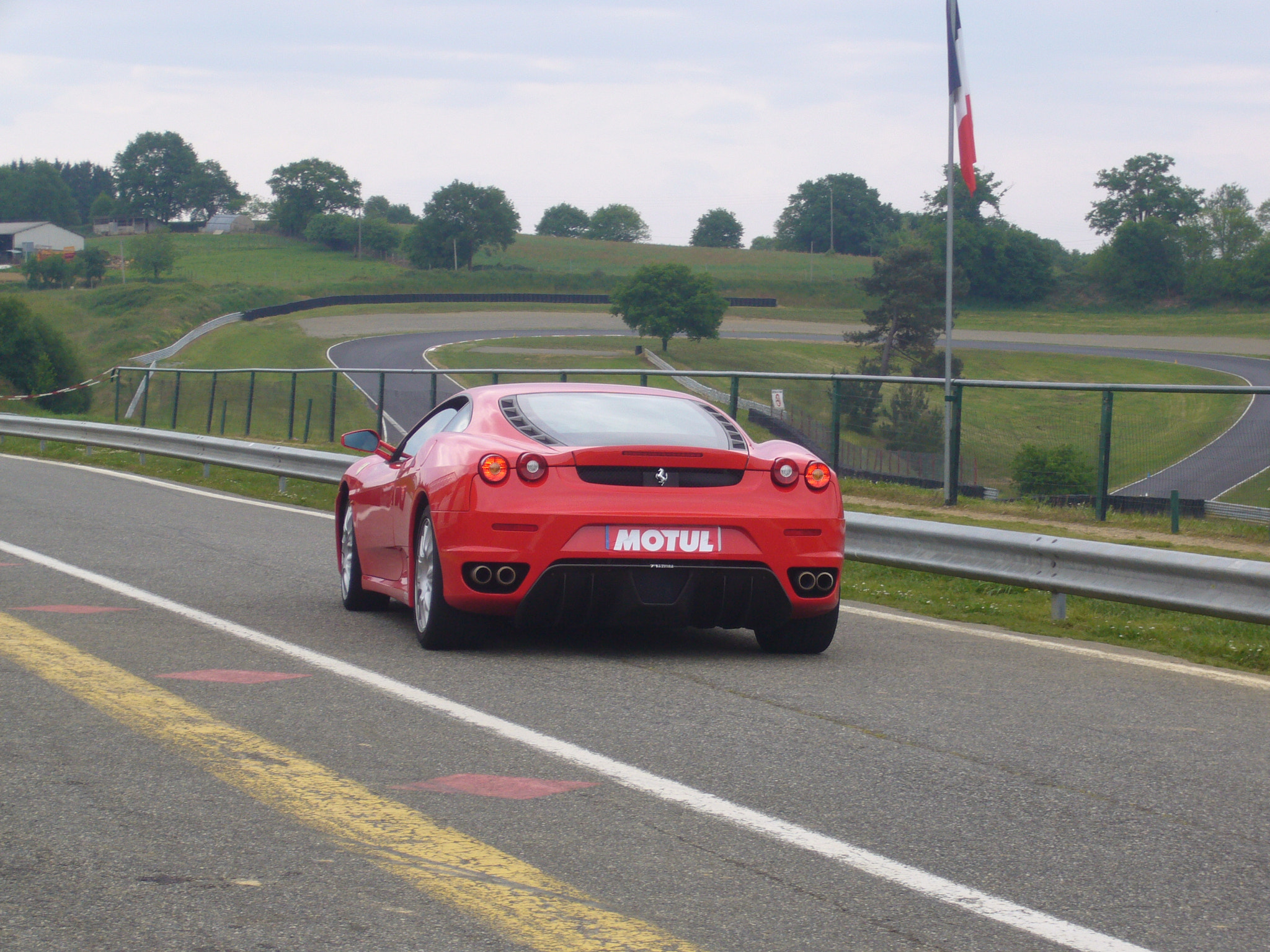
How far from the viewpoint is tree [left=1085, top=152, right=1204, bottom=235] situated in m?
154

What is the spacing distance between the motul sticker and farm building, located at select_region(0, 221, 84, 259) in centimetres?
18532

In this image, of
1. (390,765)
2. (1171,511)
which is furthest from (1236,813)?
(1171,511)

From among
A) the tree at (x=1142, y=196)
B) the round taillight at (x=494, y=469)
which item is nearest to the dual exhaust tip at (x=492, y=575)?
the round taillight at (x=494, y=469)

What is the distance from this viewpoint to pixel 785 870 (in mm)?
3811

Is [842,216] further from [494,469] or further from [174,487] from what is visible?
[494,469]

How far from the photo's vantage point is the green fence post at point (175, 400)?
28391 millimetres

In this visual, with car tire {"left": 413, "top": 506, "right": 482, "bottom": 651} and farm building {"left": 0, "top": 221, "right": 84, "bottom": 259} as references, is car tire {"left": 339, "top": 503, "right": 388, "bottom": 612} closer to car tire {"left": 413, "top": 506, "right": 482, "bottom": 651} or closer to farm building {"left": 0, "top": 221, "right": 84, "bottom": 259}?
car tire {"left": 413, "top": 506, "right": 482, "bottom": 651}

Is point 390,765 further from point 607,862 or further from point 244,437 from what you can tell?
point 244,437

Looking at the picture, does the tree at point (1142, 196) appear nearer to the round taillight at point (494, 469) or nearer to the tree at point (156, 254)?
the tree at point (156, 254)

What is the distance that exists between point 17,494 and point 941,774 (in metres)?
12.9

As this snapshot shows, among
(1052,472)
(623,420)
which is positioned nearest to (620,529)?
(623,420)

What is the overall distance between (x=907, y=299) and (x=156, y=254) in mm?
66807

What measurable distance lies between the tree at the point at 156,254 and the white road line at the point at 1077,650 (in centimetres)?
12137

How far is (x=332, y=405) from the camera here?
23.6m
